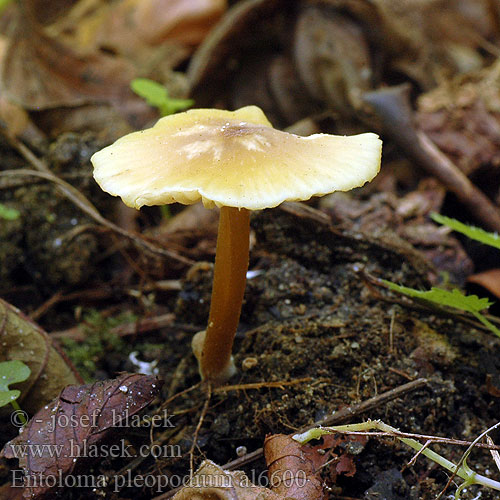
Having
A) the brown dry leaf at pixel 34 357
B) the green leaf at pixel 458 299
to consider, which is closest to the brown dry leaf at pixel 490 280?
the green leaf at pixel 458 299

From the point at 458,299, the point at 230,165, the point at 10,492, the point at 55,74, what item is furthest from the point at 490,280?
the point at 55,74

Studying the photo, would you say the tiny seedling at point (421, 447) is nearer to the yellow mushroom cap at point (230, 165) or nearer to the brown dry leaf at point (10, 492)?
the yellow mushroom cap at point (230, 165)

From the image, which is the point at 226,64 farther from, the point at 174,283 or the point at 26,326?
the point at 26,326

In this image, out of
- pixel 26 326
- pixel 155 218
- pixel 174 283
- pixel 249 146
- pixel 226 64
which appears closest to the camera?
pixel 249 146

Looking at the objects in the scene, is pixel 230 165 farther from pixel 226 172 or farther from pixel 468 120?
pixel 468 120

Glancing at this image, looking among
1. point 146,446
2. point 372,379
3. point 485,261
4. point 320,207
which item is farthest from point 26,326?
point 485,261

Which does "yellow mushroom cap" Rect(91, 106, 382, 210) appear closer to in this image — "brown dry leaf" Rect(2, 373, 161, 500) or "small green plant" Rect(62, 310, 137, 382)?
"brown dry leaf" Rect(2, 373, 161, 500)
